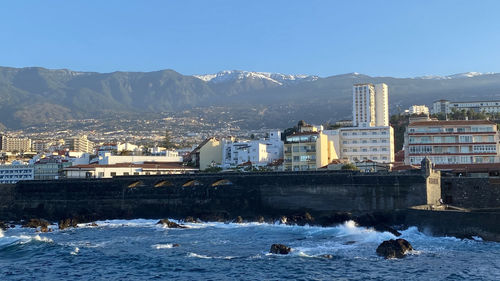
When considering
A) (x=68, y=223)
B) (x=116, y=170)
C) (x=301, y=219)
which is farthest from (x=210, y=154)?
(x=301, y=219)

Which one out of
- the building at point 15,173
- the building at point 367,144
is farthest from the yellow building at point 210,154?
the building at point 15,173

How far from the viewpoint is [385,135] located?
87625 mm

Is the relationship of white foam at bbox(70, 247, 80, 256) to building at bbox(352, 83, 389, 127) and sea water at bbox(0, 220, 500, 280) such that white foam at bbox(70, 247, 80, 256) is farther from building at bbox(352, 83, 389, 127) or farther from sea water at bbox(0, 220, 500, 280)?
building at bbox(352, 83, 389, 127)

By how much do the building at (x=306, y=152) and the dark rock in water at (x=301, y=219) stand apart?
22.1 meters

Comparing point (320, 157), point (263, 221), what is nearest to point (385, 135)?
point (320, 157)

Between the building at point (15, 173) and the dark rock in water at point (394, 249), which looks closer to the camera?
the dark rock in water at point (394, 249)

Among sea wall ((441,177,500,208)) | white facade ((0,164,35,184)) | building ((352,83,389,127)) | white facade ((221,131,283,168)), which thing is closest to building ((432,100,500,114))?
building ((352,83,389,127))

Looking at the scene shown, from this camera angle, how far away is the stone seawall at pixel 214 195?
175ft

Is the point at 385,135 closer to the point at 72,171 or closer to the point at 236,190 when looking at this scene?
the point at 236,190

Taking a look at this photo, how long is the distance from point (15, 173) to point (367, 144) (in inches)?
2753

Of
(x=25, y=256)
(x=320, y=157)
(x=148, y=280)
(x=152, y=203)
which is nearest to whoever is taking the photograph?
(x=148, y=280)

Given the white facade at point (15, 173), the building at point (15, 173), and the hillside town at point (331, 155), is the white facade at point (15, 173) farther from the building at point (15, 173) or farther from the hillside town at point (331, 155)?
the hillside town at point (331, 155)

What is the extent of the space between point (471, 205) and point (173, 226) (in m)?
28.8

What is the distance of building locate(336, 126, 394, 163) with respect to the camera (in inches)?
3430
